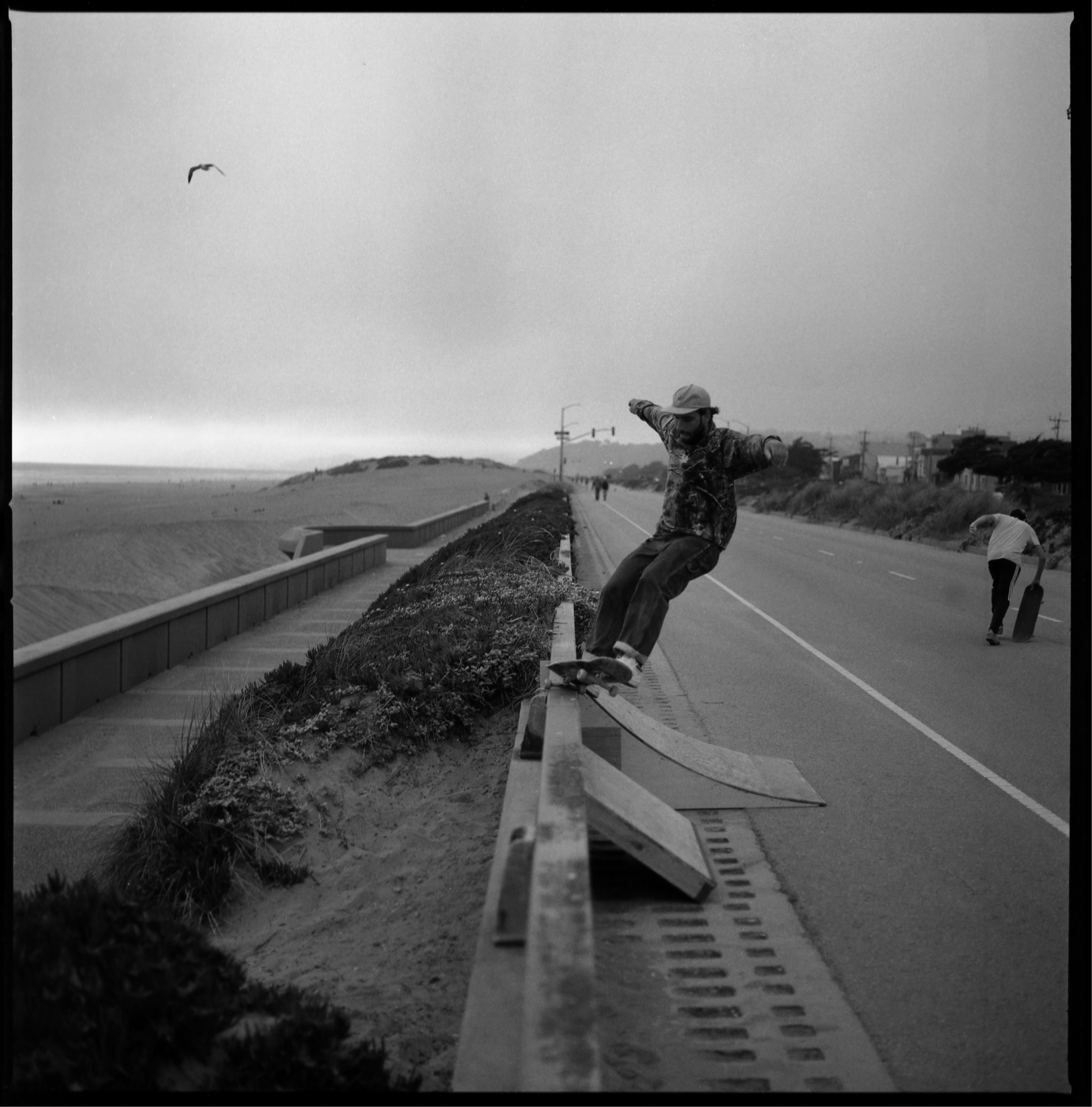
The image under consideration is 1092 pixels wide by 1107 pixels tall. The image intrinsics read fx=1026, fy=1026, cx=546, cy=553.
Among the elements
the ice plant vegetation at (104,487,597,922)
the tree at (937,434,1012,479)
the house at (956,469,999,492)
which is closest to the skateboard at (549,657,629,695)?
the ice plant vegetation at (104,487,597,922)

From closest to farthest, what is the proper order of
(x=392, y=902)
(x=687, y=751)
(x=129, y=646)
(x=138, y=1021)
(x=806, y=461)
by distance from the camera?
1. (x=138, y=1021)
2. (x=392, y=902)
3. (x=687, y=751)
4. (x=129, y=646)
5. (x=806, y=461)

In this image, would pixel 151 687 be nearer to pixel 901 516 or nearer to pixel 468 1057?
pixel 468 1057

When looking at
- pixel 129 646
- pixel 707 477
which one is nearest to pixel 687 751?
pixel 707 477

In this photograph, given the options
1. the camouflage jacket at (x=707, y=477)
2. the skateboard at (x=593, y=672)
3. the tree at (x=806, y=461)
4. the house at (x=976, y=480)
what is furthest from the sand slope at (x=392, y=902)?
the tree at (x=806, y=461)

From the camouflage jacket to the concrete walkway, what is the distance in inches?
139

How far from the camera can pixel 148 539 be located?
89.2 ft

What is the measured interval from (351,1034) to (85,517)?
146 feet

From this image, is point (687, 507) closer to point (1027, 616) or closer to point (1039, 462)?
point (1027, 616)

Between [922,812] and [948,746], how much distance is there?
5.29ft

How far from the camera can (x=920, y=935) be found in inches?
169

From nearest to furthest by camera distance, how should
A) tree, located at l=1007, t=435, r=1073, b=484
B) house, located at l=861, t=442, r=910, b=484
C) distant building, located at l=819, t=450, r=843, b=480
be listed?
tree, located at l=1007, t=435, r=1073, b=484
distant building, located at l=819, t=450, r=843, b=480
house, located at l=861, t=442, r=910, b=484

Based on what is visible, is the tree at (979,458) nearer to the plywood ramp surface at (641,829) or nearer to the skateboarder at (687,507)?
the skateboarder at (687,507)

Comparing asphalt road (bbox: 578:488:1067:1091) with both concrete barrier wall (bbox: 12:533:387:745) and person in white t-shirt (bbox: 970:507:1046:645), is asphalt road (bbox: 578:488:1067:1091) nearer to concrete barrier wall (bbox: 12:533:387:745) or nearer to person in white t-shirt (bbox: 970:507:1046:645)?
person in white t-shirt (bbox: 970:507:1046:645)

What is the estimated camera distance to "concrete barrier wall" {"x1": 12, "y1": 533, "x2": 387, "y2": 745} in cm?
731
